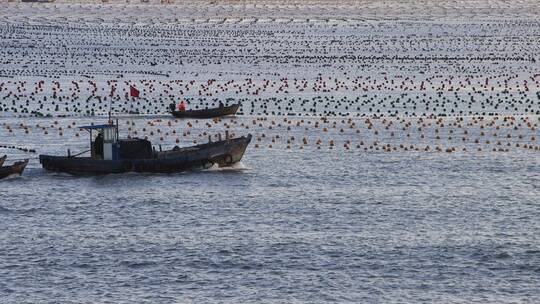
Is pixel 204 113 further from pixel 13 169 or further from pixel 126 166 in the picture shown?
pixel 13 169

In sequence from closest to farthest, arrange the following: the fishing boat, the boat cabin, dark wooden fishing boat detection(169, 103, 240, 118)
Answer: the fishing boat → the boat cabin → dark wooden fishing boat detection(169, 103, 240, 118)

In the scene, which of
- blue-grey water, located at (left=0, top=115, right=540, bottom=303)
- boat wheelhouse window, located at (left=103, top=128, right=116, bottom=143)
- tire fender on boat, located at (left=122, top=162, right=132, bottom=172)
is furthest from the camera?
boat wheelhouse window, located at (left=103, top=128, right=116, bottom=143)

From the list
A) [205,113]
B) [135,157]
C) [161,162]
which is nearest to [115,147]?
[135,157]

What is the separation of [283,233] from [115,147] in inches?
570

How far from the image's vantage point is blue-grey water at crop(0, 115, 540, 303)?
41.8 m

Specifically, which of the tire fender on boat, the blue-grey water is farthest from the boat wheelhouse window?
the blue-grey water

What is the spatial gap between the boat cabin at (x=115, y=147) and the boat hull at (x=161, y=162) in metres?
0.52

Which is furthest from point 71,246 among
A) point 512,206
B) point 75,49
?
point 75,49

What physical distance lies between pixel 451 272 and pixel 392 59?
10273 centimetres

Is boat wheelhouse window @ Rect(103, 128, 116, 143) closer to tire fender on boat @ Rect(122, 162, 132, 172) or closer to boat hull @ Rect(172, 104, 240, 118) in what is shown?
tire fender on boat @ Rect(122, 162, 132, 172)

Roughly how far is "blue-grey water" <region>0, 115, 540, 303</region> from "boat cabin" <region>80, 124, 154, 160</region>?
103cm

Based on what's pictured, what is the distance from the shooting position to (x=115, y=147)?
61.9 metres

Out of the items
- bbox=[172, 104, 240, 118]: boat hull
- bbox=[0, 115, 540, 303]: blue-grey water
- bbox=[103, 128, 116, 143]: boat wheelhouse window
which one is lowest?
bbox=[0, 115, 540, 303]: blue-grey water

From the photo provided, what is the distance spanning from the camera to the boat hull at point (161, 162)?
60.9m
